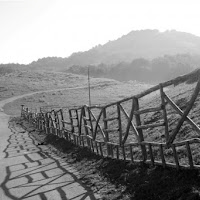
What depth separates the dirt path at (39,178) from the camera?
348 inches

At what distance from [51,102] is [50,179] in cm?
5412

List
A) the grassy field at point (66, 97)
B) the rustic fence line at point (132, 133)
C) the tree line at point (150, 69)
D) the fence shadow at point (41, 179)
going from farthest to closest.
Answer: the tree line at point (150, 69)
the grassy field at point (66, 97)
the fence shadow at point (41, 179)
the rustic fence line at point (132, 133)

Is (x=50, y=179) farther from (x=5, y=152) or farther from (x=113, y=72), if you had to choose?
(x=113, y=72)

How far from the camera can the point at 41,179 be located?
417 inches

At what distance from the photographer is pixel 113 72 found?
161375 millimetres

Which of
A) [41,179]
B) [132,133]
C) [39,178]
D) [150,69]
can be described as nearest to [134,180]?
[41,179]

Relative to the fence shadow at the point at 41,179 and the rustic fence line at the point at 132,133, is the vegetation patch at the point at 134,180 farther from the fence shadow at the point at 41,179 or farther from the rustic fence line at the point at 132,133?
the fence shadow at the point at 41,179

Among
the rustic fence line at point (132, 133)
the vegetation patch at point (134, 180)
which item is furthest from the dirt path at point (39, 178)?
the rustic fence line at point (132, 133)

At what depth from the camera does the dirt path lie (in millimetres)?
8836

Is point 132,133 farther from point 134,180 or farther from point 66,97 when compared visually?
point 66,97

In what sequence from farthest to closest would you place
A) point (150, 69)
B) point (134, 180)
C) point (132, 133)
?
1. point (150, 69)
2. point (132, 133)
3. point (134, 180)

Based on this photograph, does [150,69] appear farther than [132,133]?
Yes

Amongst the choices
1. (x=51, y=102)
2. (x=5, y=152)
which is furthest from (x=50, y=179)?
(x=51, y=102)

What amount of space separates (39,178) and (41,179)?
0.18 m
